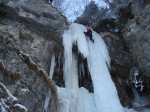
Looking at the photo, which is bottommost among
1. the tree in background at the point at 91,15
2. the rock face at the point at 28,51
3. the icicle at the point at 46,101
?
the icicle at the point at 46,101

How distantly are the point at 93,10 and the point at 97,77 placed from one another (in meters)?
6.44

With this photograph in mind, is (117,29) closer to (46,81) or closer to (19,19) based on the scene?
(19,19)

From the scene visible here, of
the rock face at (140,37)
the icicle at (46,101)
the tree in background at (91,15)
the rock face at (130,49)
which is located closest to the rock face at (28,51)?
the icicle at (46,101)

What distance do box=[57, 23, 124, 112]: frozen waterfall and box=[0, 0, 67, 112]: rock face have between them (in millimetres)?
410

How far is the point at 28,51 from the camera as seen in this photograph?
27.2 ft

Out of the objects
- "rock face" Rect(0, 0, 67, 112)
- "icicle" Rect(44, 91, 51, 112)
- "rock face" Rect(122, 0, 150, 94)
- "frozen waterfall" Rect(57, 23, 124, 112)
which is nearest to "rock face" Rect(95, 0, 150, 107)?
"rock face" Rect(122, 0, 150, 94)

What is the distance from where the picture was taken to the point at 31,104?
257 inches

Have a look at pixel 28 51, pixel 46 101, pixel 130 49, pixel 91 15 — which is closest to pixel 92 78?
pixel 28 51

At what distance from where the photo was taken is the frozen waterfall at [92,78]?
7887 mm

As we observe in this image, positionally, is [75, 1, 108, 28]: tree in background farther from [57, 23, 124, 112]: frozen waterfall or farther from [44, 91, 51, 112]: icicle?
[44, 91, 51, 112]: icicle

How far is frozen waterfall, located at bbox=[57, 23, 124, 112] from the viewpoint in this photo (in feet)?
25.9

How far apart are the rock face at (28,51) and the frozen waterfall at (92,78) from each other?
410mm

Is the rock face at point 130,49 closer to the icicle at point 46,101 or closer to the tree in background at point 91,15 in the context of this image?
the tree in background at point 91,15

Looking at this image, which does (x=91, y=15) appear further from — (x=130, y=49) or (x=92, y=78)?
(x=92, y=78)
